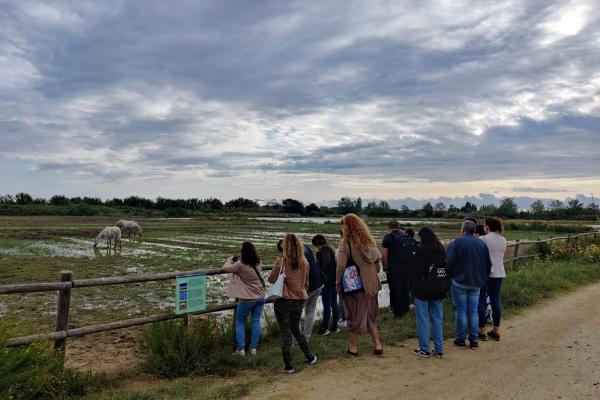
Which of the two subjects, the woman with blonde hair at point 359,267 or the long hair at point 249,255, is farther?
the long hair at point 249,255

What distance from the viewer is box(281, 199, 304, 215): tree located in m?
106

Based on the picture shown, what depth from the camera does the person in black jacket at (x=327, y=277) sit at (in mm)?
7270

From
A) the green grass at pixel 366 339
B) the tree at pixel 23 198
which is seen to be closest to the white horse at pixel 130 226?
the green grass at pixel 366 339

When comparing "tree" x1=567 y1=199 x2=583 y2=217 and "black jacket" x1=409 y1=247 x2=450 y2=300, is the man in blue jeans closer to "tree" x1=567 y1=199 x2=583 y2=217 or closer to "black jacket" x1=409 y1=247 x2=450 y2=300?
"black jacket" x1=409 y1=247 x2=450 y2=300

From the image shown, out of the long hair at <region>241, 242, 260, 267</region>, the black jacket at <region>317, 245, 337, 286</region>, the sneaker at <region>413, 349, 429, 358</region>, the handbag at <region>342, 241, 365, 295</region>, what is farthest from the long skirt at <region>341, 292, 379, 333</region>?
the long hair at <region>241, 242, 260, 267</region>

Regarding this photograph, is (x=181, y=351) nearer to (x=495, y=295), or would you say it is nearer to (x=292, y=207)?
(x=495, y=295)

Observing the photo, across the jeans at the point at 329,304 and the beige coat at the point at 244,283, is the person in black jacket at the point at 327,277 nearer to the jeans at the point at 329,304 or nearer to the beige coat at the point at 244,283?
the jeans at the point at 329,304

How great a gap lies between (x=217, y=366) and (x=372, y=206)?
112 meters

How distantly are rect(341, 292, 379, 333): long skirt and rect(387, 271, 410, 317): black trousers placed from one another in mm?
1868

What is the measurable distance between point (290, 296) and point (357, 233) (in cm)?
121

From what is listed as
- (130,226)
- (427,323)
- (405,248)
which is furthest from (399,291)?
(130,226)

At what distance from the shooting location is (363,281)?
6.02 m

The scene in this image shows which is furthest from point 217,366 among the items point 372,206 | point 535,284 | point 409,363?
point 372,206

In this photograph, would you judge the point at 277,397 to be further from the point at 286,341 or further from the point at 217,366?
the point at 217,366
